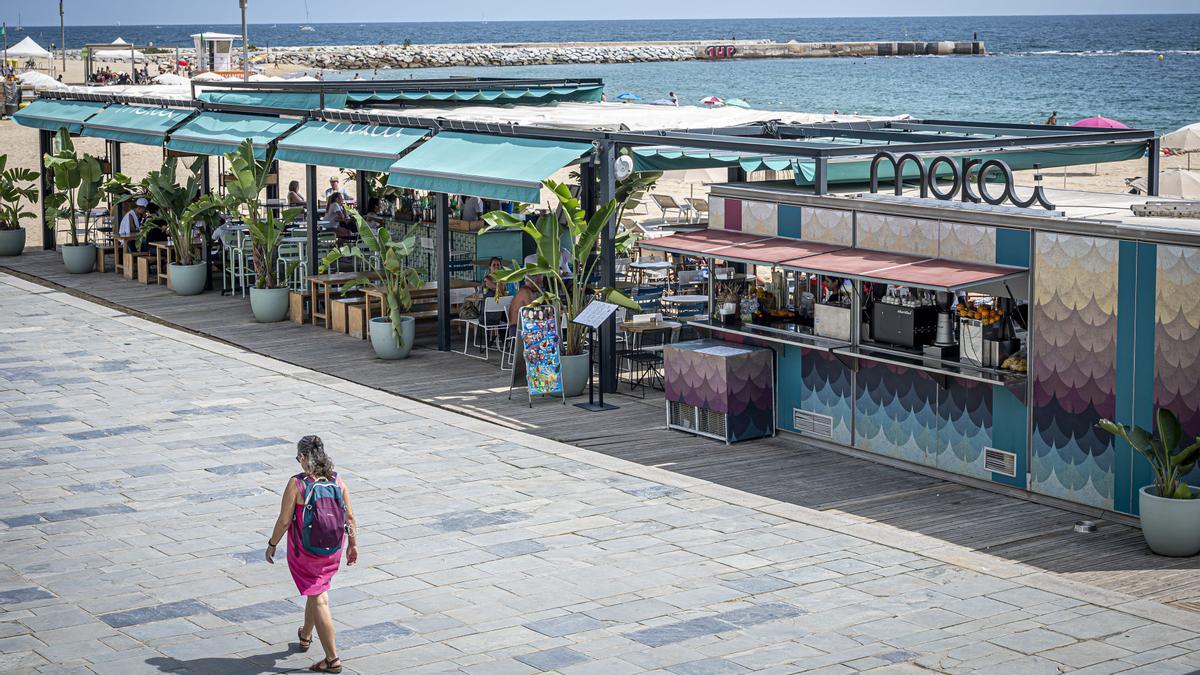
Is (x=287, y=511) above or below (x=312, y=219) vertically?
below

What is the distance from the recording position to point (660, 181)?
4231 centimetres

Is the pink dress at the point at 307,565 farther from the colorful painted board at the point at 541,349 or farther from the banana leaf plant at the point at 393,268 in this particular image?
the banana leaf plant at the point at 393,268

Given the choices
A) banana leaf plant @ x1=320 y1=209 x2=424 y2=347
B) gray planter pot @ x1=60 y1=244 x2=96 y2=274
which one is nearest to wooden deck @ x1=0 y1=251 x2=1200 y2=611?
banana leaf plant @ x1=320 y1=209 x2=424 y2=347

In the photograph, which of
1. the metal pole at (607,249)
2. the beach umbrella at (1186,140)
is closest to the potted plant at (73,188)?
the metal pole at (607,249)

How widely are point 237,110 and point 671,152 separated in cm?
927

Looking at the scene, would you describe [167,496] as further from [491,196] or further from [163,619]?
[491,196]

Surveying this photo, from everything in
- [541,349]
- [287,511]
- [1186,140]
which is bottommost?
[287,511]

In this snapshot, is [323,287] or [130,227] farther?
[130,227]

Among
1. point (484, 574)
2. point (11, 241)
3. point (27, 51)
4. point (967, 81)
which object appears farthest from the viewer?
point (967, 81)

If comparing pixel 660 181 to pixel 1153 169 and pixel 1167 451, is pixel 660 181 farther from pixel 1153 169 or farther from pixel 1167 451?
pixel 1167 451

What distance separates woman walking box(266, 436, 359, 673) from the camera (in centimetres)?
812

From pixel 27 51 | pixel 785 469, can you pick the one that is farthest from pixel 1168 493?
pixel 27 51

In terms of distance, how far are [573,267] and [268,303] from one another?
6493mm

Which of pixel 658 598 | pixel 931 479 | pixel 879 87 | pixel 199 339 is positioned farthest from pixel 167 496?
pixel 879 87
